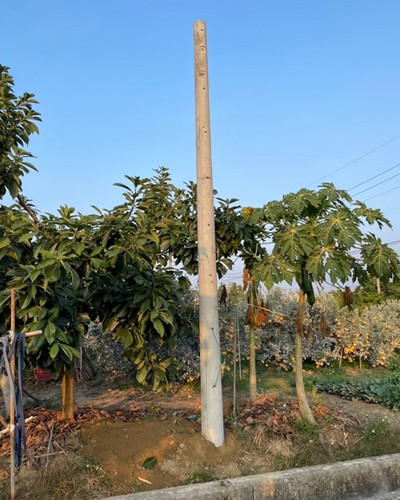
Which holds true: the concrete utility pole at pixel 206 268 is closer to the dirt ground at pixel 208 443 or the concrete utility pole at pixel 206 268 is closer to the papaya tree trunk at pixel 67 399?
the dirt ground at pixel 208 443

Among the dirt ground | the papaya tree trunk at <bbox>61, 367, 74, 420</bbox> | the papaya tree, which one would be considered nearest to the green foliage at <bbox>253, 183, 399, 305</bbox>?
the papaya tree

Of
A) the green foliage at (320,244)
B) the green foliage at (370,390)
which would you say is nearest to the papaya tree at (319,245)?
the green foliage at (320,244)

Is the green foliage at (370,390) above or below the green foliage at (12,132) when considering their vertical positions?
below

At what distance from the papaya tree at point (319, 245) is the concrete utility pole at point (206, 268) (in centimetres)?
54

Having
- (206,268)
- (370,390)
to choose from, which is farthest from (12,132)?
(370,390)

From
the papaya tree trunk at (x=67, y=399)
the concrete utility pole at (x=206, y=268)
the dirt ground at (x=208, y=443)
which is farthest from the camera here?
the papaya tree trunk at (x=67, y=399)

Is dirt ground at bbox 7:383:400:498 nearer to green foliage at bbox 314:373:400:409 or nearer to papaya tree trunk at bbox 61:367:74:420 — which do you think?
papaya tree trunk at bbox 61:367:74:420

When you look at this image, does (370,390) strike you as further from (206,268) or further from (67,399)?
(67,399)

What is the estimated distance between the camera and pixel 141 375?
436 centimetres

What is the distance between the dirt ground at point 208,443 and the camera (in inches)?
146

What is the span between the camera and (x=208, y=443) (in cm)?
404

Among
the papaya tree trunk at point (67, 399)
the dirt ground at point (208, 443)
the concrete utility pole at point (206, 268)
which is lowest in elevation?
the dirt ground at point (208, 443)

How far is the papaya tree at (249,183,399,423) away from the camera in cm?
413

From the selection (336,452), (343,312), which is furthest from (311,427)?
(343,312)
